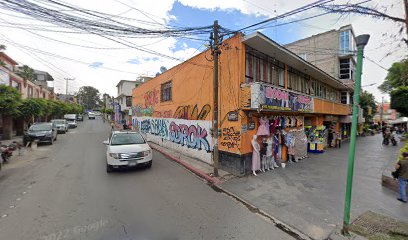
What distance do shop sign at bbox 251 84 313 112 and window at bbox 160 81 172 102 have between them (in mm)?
8056

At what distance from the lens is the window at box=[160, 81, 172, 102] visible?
556 inches


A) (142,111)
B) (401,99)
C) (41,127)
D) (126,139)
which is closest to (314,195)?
(126,139)

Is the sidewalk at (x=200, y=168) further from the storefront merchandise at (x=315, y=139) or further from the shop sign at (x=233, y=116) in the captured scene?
the storefront merchandise at (x=315, y=139)

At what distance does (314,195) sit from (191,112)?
724 centimetres

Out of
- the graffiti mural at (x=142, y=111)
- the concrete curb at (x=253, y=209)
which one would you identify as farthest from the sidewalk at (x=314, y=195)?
the graffiti mural at (x=142, y=111)

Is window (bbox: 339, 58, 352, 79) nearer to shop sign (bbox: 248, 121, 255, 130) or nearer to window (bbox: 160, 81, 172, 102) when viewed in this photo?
shop sign (bbox: 248, 121, 255, 130)

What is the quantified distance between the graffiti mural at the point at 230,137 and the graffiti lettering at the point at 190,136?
4.37 feet

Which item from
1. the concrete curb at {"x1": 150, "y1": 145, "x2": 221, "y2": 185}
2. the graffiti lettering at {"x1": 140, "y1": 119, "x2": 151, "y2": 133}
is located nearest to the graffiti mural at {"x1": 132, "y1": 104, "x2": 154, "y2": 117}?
the graffiti lettering at {"x1": 140, "y1": 119, "x2": 151, "y2": 133}

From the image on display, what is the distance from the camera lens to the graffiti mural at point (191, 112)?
9882 millimetres

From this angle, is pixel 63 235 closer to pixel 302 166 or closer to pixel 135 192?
pixel 135 192

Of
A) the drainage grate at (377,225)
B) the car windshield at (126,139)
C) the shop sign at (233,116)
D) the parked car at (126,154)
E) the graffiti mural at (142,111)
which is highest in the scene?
the graffiti mural at (142,111)

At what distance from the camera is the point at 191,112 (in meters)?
11.1

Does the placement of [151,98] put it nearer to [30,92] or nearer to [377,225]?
[377,225]

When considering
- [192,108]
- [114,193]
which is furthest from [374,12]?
[114,193]
